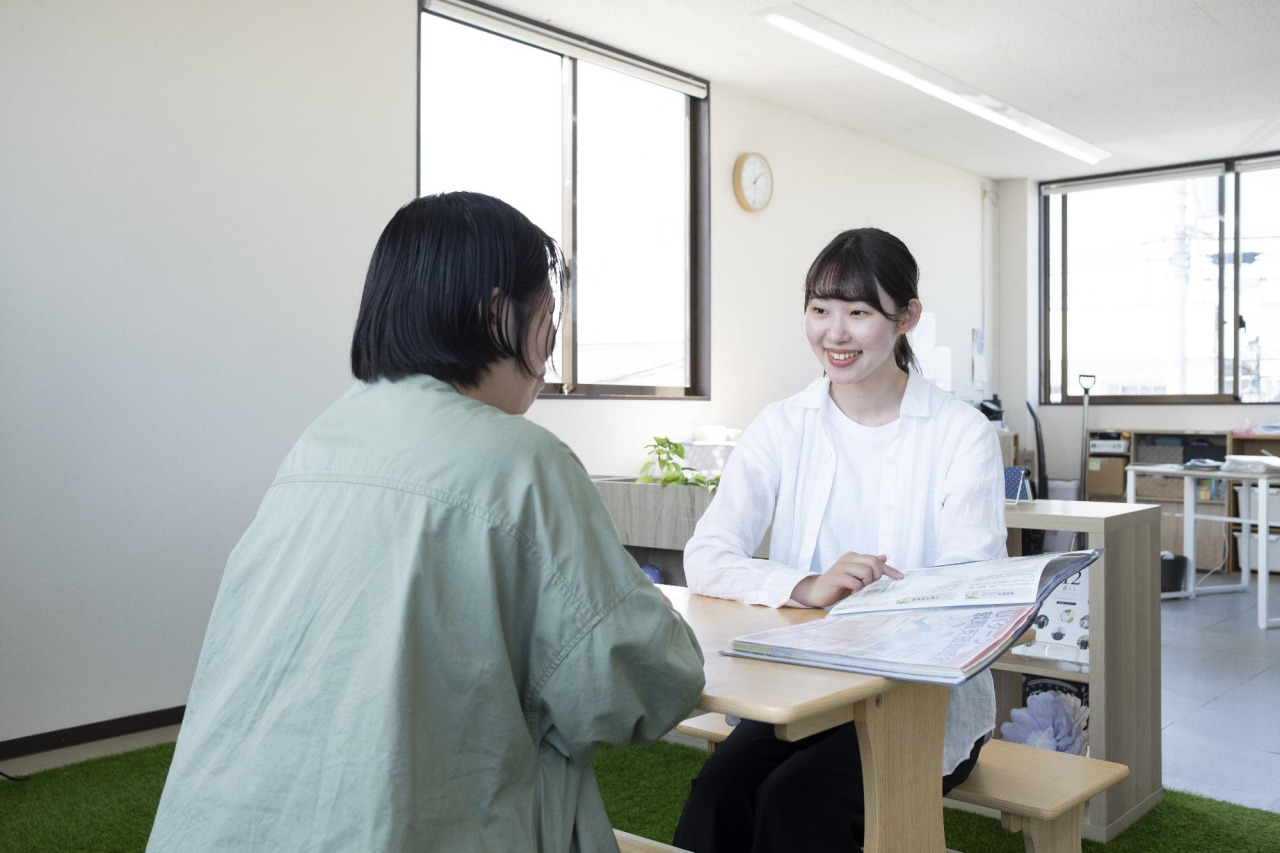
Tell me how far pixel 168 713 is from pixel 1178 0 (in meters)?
4.99

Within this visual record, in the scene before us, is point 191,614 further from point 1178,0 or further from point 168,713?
point 1178,0

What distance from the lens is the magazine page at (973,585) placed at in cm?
125

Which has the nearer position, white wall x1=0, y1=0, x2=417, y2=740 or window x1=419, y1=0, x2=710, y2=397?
white wall x1=0, y1=0, x2=417, y2=740

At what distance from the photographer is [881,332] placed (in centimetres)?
180

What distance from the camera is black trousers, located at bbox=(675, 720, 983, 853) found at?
1.49 m

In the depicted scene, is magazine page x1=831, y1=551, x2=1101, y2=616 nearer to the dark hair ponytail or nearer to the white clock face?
the dark hair ponytail

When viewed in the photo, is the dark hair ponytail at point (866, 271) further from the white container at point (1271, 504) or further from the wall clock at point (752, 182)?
the white container at point (1271, 504)

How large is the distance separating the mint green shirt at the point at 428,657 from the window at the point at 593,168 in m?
3.65

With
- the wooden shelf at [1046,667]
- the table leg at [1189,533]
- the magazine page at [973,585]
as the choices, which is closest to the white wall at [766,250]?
the table leg at [1189,533]

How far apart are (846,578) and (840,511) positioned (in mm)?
297

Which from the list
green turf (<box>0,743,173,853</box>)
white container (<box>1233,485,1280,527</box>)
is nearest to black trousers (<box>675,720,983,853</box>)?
green turf (<box>0,743,173,853</box>)

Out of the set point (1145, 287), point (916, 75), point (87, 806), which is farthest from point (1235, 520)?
point (87, 806)

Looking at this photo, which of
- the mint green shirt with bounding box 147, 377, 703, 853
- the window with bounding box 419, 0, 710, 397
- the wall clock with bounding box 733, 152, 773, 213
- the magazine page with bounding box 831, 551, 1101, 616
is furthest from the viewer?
the wall clock with bounding box 733, 152, 773, 213

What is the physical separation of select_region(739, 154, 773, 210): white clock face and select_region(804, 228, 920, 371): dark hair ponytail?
4.45 meters
